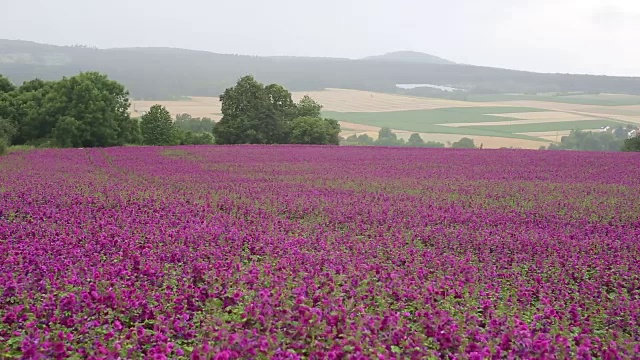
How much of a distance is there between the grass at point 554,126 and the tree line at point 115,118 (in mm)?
39711

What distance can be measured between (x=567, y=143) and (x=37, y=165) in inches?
2759

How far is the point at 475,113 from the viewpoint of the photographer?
418 ft

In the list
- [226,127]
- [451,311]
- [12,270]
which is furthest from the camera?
[226,127]

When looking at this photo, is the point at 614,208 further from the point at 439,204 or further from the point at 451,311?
the point at 451,311

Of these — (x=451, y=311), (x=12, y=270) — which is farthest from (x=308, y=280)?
(x=12, y=270)

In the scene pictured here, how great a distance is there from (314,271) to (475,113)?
404ft

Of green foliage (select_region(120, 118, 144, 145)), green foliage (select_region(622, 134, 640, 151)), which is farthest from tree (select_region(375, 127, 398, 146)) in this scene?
green foliage (select_region(120, 118, 144, 145))

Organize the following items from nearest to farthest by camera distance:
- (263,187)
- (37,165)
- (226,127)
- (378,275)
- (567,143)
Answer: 1. (378,275)
2. (263,187)
3. (37,165)
4. (226,127)
5. (567,143)

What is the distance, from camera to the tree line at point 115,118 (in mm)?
54188

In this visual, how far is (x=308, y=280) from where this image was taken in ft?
27.4

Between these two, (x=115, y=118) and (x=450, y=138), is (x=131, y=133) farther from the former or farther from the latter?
(x=450, y=138)

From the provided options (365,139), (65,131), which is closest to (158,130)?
(65,131)

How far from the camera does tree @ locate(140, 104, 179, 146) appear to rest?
6675cm

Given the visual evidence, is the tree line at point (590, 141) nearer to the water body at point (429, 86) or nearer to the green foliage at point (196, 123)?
the green foliage at point (196, 123)
